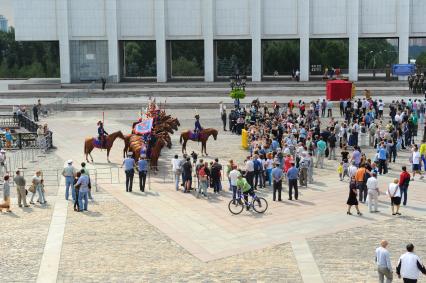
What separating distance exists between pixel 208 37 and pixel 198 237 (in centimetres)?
4995

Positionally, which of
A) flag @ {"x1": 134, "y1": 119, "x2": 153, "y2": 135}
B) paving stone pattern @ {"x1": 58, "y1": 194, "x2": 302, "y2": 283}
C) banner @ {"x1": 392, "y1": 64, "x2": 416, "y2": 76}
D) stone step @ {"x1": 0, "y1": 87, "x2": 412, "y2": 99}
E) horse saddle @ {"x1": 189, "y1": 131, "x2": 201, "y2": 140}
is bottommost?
paving stone pattern @ {"x1": 58, "y1": 194, "x2": 302, "y2": 283}

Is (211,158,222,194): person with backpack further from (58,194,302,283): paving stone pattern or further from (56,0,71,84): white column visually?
(56,0,71,84): white column

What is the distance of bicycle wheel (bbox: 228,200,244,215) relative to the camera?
73.7ft

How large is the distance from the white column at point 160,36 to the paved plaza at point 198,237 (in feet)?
138

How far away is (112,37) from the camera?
224 ft

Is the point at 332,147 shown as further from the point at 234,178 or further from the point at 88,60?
the point at 88,60

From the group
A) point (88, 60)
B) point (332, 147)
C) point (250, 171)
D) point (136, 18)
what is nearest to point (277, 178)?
point (250, 171)

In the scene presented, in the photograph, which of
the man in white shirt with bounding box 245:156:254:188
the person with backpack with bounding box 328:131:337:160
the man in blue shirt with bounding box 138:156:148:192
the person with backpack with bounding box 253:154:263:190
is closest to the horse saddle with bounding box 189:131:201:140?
the person with backpack with bounding box 328:131:337:160

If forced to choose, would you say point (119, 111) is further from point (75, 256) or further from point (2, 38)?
point (2, 38)

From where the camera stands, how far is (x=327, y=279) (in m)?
16.3

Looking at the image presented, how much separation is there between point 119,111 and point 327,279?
39.6 metres

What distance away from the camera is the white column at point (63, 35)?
6788cm

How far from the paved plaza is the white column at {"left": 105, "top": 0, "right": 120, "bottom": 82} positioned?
4230 centimetres

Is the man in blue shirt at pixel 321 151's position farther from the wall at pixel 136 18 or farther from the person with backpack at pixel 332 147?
the wall at pixel 136 18
